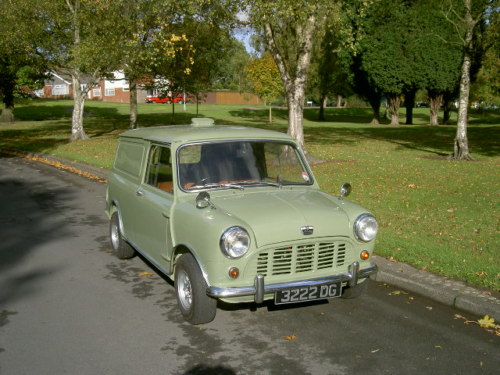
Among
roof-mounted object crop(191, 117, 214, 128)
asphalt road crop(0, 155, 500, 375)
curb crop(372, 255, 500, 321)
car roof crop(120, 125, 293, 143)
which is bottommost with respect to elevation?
asphalt road crop(0, 155, 500, 375)

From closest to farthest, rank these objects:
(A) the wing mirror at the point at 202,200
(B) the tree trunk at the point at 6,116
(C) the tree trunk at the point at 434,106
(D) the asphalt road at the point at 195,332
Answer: (D) the asphalt road at the point at 195,332 → (A) the wing mirror at the point at 202,200 → (B) the tree trunk at the point at 6,116 → (C) the tree trunk at the point at 434,106

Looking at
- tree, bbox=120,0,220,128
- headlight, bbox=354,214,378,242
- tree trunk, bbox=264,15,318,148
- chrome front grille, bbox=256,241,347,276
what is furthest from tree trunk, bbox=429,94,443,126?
chrome front grille, bbox=256,241,347,276

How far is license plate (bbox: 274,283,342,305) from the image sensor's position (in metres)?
4.88

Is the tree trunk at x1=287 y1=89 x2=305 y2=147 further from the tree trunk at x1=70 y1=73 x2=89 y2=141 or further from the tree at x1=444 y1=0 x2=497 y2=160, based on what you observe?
the tree trunk at x1=70 y1=73 x2=89 y2=141

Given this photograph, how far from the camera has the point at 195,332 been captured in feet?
16.6

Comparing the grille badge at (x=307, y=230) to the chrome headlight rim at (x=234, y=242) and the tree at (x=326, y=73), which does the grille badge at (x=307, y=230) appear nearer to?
the chrome headlight rim at (x=234, y=242)

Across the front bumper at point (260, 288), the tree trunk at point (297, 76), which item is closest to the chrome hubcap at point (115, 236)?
the front bumper at point (260, 288)

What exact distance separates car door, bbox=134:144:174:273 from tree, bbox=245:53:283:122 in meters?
40.3

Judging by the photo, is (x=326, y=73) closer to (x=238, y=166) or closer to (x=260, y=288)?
(x=238, y=166)

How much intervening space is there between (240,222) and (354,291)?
1.62 m

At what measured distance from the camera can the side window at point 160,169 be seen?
5875mm

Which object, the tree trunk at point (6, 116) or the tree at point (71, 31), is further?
the tree trunk at point (6, 116)

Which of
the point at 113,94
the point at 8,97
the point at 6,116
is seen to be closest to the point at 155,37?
the point at 6,116

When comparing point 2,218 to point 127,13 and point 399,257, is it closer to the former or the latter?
point 399,257
